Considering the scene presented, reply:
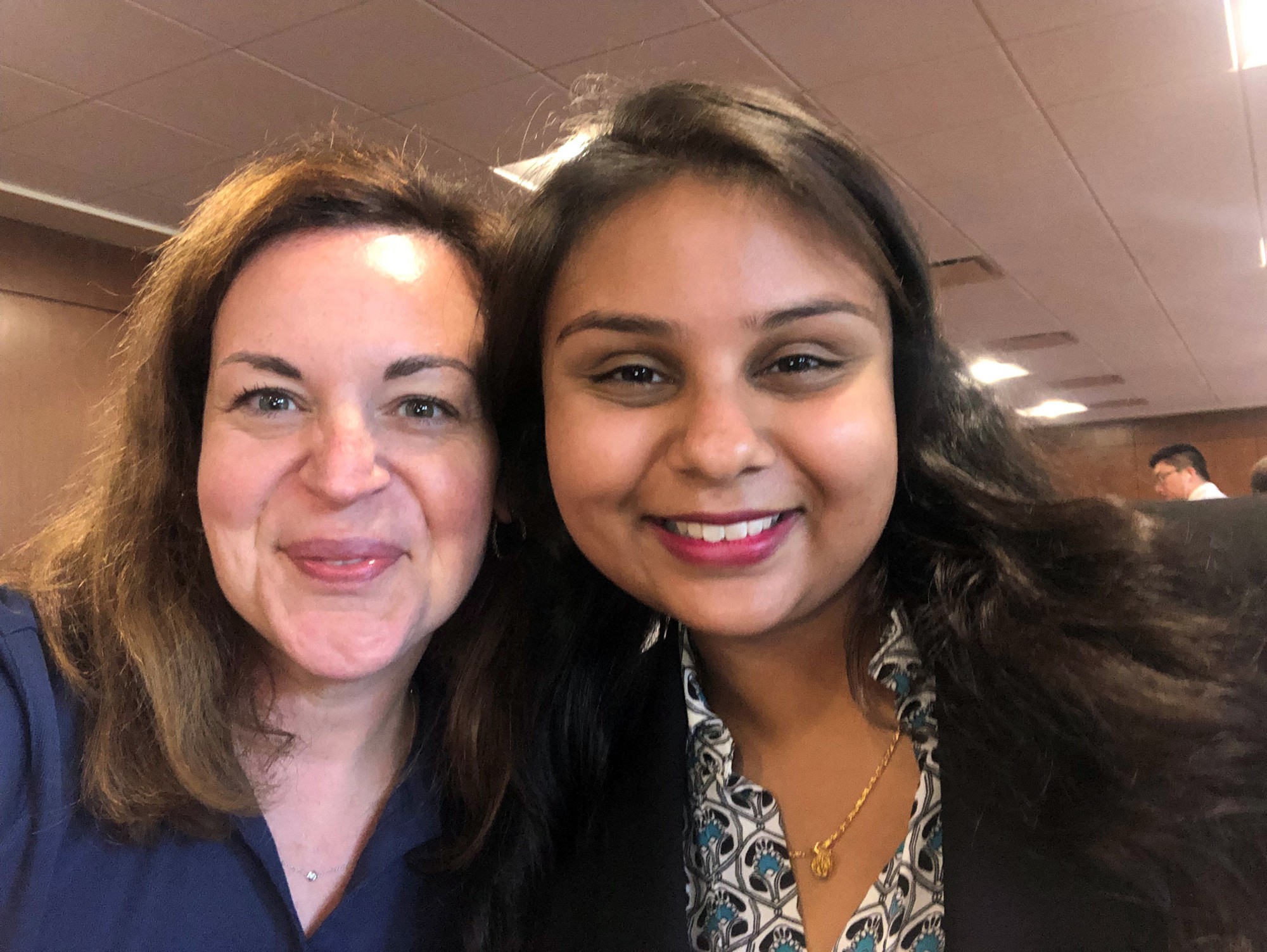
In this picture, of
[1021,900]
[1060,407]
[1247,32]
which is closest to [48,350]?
[1021,900]

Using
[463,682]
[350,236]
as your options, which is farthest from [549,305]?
[463,682]

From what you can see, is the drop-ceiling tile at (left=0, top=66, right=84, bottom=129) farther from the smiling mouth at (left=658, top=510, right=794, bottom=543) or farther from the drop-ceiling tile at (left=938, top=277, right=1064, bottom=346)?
the drop-ceiling tile at (left=938, top=277, right=1064, bottom=346)

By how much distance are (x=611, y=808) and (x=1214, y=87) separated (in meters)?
3.48

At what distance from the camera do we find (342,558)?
1090 millimetres

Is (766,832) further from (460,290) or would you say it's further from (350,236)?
(350,236)

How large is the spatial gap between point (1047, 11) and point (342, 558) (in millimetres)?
2722

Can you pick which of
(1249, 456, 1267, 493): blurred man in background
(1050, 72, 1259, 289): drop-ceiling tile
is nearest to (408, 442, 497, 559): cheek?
(1249, 456, 1267, 493): blurred man in background

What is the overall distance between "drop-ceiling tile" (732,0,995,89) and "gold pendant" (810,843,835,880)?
2.41 m

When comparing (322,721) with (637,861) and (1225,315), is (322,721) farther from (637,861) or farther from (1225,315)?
(1225,315)

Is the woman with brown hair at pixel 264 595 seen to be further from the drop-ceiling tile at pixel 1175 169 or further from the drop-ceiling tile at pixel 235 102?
the drop-ceiling tile at pixel 1175 169

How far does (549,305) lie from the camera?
1.07m

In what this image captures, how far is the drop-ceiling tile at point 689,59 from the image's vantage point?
2.76 meters

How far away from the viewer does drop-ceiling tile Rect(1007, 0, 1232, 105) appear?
275 cm

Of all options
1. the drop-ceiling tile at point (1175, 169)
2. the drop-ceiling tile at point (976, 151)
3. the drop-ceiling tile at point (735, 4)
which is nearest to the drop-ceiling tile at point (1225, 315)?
the drop-ceiling tile at point (1175, 169)
